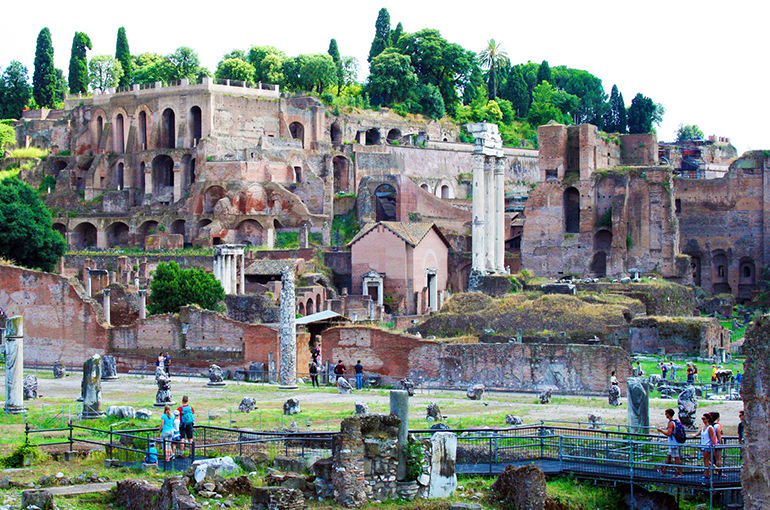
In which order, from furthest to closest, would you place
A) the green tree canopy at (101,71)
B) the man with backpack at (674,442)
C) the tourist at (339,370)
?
the green tree canopy at (101,71)
the tourist at (339,370)
the man with backpack at (674,442)

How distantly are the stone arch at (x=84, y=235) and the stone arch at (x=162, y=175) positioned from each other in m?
4.74

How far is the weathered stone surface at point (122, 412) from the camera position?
24484mm

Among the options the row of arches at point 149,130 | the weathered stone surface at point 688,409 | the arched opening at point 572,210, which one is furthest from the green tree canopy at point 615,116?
the weathered stone surface at point 688,409

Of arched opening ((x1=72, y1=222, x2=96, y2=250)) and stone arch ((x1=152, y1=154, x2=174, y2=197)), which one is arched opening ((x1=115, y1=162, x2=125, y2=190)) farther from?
arched opening ((x1=72, y1=222, x2=96, y2=250))

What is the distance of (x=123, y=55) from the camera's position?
9012 centimetres

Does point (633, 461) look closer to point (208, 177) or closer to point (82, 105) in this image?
point (208, 177)

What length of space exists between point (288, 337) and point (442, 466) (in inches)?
625

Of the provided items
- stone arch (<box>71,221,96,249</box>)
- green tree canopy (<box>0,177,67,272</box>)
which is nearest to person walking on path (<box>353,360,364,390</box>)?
green tree canopy (<box>0,177,67,272</box>)

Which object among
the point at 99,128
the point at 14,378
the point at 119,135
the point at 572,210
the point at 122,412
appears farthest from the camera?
the point at 99,128

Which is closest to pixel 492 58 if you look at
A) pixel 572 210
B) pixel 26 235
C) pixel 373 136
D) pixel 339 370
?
pixel 373 136

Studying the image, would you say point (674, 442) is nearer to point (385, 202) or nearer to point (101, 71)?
point (385, 202)

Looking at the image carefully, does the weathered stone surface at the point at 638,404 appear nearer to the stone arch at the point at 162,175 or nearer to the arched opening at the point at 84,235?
the arched opening at the point at 84,235

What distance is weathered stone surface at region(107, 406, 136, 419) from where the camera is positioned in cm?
2448

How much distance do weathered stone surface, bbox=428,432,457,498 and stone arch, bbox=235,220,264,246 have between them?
152ft
